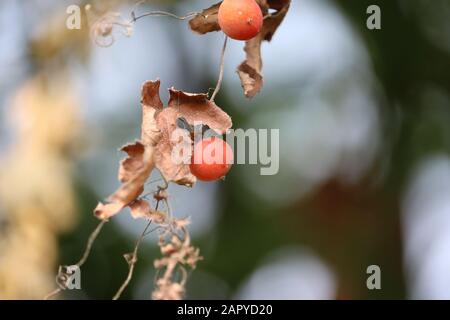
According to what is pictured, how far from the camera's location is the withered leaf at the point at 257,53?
3.29ft

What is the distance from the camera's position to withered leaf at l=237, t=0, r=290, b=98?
1.00 meters

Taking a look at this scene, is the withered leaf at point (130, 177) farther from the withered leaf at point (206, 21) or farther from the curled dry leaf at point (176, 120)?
the withered leaf at point (206, 21)

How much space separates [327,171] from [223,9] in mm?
2579

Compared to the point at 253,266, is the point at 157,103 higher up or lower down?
higher up

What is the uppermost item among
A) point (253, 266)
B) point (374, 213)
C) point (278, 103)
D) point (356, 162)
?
point (278, 103)

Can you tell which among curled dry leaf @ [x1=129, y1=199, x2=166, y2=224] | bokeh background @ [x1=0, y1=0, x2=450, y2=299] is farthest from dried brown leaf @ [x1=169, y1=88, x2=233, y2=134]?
bokeh background @ [x1=0, y1=0, x2=450, y2=299]

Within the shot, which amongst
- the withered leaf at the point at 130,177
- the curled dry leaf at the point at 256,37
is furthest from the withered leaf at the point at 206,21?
the withered leaf at the point at 130,177

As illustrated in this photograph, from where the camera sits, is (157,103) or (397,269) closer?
(157,103)

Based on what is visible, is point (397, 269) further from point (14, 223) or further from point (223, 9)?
point (223, 9)

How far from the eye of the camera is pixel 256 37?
3.42 ft

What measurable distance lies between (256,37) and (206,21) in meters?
→ 0.07

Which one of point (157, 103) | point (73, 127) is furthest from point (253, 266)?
point (157, 103)

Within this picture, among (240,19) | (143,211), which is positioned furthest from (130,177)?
(240,19)

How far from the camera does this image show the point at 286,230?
3.48 meters
